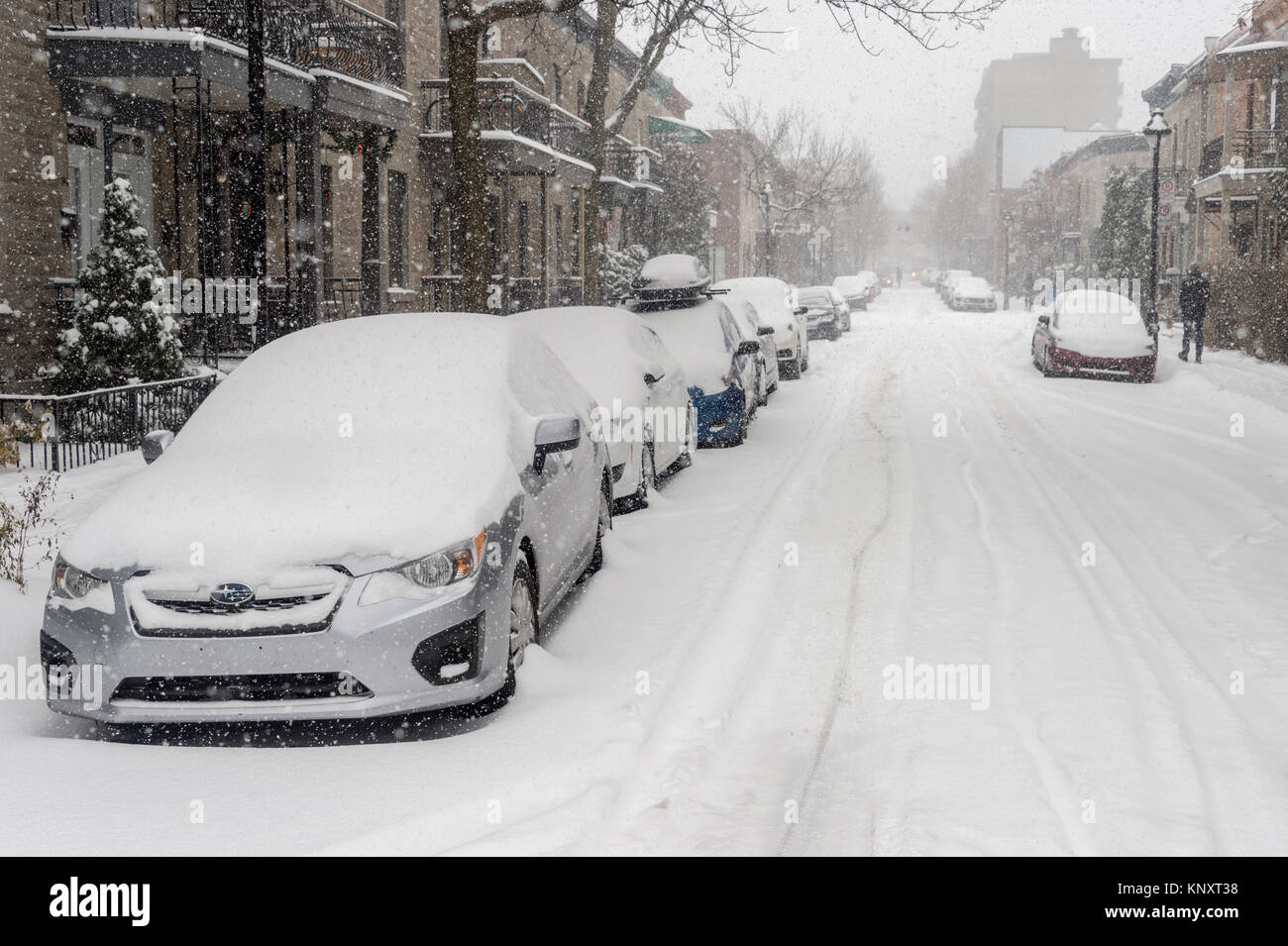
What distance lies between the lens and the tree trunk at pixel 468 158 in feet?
43.0

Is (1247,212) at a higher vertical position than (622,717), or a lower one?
higher

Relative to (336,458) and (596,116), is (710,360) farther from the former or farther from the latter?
(596,116)

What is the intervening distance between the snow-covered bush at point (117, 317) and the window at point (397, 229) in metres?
11.5

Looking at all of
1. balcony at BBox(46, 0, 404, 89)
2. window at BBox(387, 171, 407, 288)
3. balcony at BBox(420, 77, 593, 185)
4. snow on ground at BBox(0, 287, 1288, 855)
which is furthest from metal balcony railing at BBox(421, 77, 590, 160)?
snow on ground at BBox(0, 287, 1288, 855)

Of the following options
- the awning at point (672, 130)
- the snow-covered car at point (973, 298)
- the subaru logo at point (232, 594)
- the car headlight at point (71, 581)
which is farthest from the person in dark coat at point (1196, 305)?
the snow-covered car at point (973, 298)

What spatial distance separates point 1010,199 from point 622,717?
112091 mm

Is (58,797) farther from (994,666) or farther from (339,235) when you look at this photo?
(339,235)

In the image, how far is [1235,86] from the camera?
40.0 meters

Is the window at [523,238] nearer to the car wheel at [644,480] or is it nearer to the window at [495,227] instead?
the window at [495,227]

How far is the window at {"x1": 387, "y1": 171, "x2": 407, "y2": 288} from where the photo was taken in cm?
2584

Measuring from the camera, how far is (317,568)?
511 centimetres

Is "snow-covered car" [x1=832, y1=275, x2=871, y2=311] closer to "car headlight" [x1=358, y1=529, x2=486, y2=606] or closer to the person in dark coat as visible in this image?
the person in dark coat

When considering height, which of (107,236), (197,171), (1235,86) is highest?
(1235,86)
